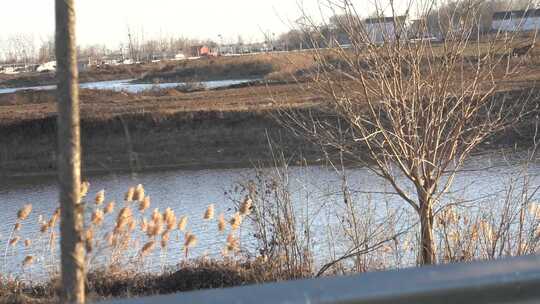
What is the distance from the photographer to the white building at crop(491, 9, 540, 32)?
28.8 ft

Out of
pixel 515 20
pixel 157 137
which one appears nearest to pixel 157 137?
pixel 157 137

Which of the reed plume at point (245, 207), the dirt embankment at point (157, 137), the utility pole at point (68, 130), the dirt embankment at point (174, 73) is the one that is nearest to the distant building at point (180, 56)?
the dirt embankment at point (174, 73)

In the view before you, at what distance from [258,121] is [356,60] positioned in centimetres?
2178

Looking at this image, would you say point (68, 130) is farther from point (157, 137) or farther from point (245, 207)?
point (157, 137)

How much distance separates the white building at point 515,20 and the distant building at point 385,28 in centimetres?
129

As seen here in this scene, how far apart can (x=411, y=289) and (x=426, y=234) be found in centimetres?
476

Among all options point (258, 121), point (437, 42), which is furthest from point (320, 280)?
point (258, 121)

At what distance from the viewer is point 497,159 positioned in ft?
60.8

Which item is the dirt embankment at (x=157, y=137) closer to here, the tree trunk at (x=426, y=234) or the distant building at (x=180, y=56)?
the tree trunk at (x=426, y=234)

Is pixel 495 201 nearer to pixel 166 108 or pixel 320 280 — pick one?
pixel 320 280

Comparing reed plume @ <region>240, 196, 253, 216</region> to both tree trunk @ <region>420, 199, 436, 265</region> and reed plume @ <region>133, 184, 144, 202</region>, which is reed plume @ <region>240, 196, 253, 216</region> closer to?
reed plume @ <region>133, 184, 144, 202</region>

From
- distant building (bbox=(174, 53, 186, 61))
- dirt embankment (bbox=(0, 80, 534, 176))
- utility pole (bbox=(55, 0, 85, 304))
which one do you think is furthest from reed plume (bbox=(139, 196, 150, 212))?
distant building (bbox=(174, 53, 186, 61))

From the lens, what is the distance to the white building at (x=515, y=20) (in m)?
8.78

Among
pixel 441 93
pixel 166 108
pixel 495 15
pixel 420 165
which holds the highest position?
pixel 495 15
